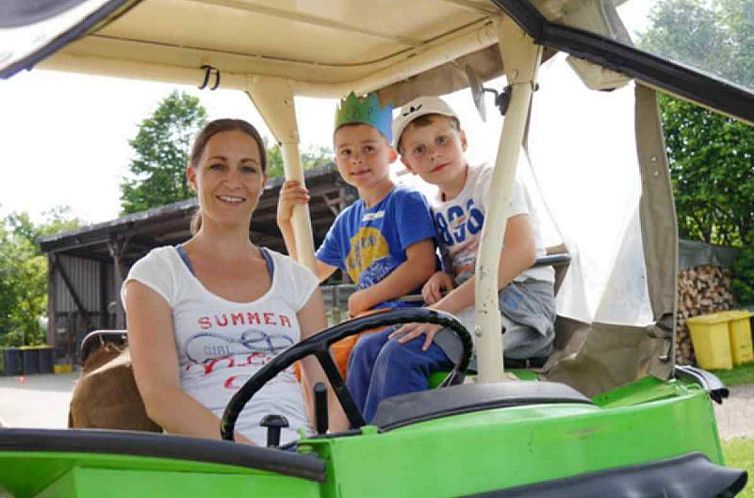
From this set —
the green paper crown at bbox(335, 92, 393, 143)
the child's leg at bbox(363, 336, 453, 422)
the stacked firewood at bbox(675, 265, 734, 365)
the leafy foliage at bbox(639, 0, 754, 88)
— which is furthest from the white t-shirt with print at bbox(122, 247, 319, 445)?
the stacked firewood at bbox(675, 265, 734, 365)

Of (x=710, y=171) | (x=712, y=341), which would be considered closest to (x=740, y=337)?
(x=712, y=341)

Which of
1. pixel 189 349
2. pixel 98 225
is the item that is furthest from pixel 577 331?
pixel 98 225

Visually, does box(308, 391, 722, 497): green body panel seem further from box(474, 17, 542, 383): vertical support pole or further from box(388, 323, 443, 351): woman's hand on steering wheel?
box(388, 323, 443, 351): woman's hand on steering wheel

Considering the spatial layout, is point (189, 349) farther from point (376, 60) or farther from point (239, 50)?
point (376, 60)

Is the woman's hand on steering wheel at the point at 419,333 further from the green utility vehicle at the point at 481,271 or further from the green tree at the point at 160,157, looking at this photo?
the green tree at the point at 160,157

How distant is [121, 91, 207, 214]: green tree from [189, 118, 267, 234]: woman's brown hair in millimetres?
35842

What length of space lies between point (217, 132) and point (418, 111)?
961mm

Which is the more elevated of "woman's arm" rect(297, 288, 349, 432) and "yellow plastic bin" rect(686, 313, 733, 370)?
"woman's arm" rect(297, 288, 349, 432)

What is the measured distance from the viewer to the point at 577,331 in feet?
11.3

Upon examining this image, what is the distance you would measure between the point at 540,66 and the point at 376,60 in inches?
38.4

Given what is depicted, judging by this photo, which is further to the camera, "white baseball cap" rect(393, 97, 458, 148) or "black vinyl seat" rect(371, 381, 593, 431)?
"white baseball cap" rect(393, 97, 458, 148)

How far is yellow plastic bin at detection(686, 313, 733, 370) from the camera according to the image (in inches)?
500

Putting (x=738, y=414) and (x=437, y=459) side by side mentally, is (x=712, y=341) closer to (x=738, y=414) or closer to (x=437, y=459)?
Answer: (x=738, y=414)

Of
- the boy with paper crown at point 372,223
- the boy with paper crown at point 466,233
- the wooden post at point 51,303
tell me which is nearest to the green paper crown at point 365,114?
the boy with paper crown at point 372,223
